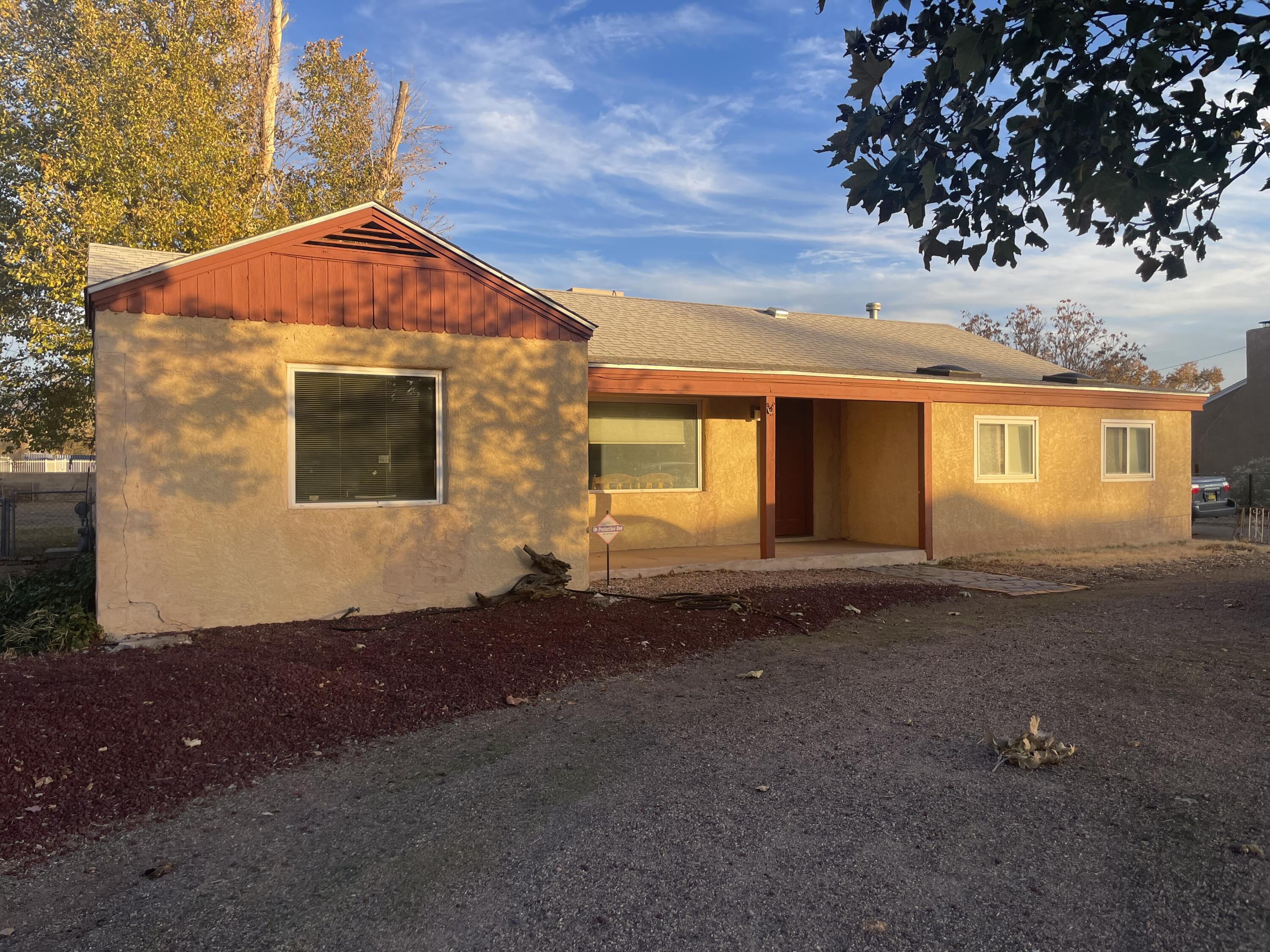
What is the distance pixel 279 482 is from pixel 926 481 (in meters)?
9.11

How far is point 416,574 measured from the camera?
27.2 ft

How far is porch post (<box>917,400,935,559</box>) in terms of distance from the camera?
12875mm

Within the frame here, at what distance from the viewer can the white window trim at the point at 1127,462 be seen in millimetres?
14914

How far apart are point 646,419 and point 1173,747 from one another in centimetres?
940

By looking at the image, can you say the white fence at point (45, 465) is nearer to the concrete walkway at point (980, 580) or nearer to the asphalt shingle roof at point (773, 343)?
the asphalt shingle roof at point (773, 343)

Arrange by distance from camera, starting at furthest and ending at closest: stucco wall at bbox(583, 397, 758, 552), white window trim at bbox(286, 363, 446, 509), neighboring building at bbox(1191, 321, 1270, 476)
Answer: neighboring building at bbox(1191, 321, 1270, 476)
stucco wall at bbox(583, 397, 758, 552)
white window trim at bbox(286, 363, 446, 509)

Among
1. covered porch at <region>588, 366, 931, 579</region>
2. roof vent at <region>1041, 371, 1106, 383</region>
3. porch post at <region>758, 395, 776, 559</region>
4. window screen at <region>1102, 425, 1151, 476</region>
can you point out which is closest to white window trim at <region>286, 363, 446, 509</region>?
covered porch at <region>588, 366, 931, 579</region>

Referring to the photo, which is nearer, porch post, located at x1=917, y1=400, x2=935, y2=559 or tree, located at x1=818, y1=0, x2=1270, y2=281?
tree, located at x1=818, y1=0, x2=1270, y2=281

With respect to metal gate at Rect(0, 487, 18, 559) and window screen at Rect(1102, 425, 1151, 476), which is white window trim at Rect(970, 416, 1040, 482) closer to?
window screen at Rect(1102, 425, 1151, 476)

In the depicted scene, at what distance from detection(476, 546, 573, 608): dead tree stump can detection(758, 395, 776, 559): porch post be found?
3722 mm

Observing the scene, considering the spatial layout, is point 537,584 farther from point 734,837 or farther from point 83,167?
point 83,167

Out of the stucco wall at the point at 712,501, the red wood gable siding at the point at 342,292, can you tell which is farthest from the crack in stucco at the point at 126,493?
the stucco wall at the point at 712,501

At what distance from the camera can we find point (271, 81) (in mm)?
19500

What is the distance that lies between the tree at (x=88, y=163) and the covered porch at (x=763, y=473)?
763 centimetres
